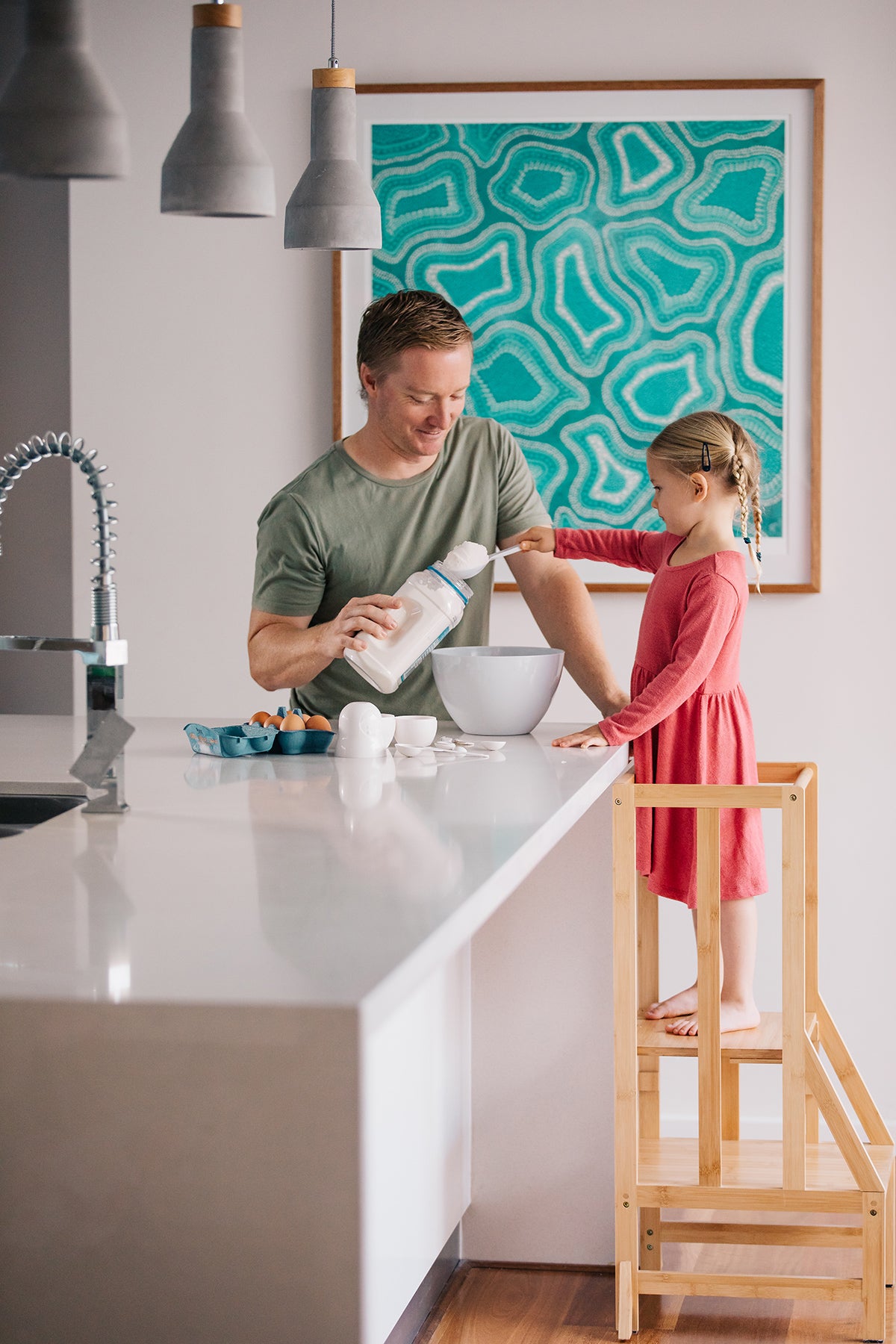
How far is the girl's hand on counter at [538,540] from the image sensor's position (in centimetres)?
234

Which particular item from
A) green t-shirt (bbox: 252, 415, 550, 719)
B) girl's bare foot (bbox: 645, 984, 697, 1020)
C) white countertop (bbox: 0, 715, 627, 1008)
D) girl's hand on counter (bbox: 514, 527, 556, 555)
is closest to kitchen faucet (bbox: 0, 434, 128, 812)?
white countertop (bbox: 0, 715, 627, 1008)

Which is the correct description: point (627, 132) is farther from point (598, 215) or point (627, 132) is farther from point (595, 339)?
point (595, 339)

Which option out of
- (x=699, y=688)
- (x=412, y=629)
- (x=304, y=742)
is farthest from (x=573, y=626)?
(x=304, y=742)

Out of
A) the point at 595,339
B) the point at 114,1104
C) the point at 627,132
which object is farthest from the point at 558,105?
the point at 114,1104

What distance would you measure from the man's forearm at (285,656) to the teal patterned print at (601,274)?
100cm

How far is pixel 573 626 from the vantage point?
7.64 feet

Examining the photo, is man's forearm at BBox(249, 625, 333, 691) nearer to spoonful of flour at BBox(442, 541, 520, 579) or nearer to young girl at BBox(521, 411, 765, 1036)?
spoonful of flour at BBox(442, 541, 520, 579)

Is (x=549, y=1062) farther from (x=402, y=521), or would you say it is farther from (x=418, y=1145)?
(x=402, y=521)

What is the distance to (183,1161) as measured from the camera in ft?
2.56

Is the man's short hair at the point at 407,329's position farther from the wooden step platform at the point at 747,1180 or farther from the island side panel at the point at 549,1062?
the wooden step platform at the point at 747,1180

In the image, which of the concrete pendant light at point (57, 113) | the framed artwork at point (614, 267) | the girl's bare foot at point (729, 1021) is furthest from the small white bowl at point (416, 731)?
the framed artwork at point (614, 267)

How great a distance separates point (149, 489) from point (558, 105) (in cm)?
118

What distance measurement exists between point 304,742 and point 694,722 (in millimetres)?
629

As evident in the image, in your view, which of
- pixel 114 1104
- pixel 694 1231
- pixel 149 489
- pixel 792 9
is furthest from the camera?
pixel 149 489
